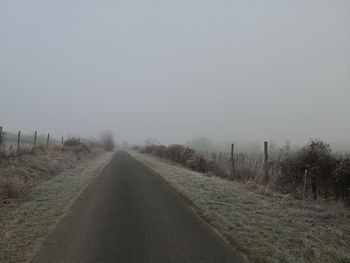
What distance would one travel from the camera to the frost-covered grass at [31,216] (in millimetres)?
6840

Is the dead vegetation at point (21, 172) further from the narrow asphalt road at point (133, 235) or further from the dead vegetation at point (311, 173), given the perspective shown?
the dead vegetation at point (311, 173)

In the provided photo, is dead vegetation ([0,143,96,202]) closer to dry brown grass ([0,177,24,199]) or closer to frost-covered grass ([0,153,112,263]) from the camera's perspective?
dry brown grass ([0,177,24,199])

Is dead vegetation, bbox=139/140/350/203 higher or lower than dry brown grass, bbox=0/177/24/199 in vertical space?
higher

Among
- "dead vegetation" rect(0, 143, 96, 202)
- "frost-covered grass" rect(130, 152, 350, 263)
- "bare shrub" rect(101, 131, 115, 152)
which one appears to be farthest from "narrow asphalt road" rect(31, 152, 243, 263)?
"bare shrub" rect(101, 131, 115, 152)

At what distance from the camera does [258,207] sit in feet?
36.0

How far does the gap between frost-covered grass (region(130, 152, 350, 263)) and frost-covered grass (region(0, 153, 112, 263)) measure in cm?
378

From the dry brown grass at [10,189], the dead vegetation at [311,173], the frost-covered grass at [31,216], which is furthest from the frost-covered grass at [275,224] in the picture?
the dry brown grass at [10,189]

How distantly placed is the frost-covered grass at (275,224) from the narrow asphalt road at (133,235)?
0.46 meters

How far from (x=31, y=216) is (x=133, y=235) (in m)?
3.20

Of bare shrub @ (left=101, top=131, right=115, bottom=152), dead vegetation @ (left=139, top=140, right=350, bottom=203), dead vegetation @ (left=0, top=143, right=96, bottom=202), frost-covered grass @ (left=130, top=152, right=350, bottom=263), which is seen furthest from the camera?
bare shrub @ (left=101, top=131, right=115, bottom=152)

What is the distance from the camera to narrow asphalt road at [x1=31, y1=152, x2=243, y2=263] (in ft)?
21.2

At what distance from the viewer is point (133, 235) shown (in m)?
7.75

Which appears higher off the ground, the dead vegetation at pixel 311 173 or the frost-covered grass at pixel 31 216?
the dead vegetation at pixel 311 173

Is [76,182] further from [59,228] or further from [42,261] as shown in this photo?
[42,261]
